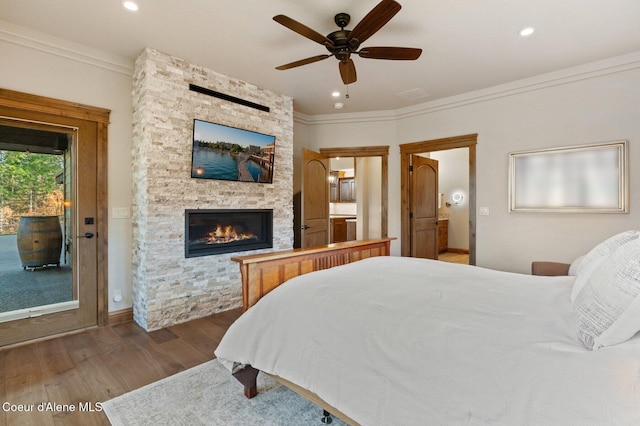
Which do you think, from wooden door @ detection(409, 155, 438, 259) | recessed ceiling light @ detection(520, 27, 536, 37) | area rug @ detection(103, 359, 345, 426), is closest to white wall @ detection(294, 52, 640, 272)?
wooden door @ detection(409, 155, 438, 259)

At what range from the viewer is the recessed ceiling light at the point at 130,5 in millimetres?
2475

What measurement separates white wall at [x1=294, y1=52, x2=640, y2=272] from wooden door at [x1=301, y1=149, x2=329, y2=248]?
1548mm

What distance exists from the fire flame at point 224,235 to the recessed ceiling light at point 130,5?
7.47 ft

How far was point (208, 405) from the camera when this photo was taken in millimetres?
1920

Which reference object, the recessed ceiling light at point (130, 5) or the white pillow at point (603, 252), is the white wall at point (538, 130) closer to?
the white pillow at point (603, 252)

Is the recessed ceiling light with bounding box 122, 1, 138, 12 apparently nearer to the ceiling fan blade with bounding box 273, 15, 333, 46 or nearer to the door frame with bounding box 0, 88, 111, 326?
the door frame with bounding box 0, 88, 111, 326

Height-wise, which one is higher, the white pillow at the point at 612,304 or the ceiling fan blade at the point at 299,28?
the ceiling fan blade at the point at 299,28

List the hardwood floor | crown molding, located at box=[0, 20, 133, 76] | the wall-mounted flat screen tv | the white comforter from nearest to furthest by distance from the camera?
the white comforter → the hardwood floor → crown molding, located at box=[0, 20, 133, 76] → the wall-mounted flat screen tv

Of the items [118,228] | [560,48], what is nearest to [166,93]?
[118,228]

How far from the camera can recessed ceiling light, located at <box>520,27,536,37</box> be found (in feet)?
9.12

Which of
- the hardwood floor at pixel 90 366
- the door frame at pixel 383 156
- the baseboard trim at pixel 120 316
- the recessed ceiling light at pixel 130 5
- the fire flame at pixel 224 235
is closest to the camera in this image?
the hardwood floor at pixel 90 366

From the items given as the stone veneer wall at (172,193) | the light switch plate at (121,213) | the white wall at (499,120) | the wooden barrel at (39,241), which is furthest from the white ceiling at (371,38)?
the wooden barrel at (39,241)

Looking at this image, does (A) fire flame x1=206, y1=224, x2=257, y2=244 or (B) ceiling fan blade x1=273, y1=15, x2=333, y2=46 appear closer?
(B) ceiling fan blade x1=273, y1=15, x2=333, y2=46

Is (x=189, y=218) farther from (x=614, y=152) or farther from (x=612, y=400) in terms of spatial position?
(x=614, y=152)
